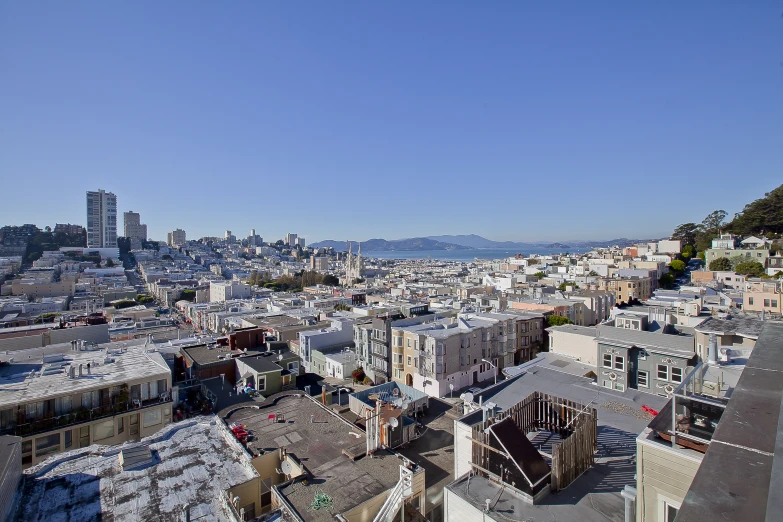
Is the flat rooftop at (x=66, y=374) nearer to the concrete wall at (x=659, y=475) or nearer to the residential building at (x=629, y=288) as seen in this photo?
the concrete wall at (x=659, y=475)

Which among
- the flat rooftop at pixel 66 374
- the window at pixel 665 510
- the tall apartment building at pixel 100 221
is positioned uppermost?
the tall apartment building at pixel 100 221

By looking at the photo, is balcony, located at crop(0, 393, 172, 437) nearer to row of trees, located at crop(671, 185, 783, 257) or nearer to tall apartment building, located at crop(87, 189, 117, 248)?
row of trees, located at crop(671, 185, 783, 257)

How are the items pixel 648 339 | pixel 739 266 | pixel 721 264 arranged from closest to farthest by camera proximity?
pixel 648 339 < pixel 739 266 < pixel 721 264

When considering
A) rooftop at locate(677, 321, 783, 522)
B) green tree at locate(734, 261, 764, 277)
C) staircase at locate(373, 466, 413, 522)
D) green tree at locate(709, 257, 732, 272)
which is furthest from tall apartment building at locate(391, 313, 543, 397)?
green tree at locate(709, 257, 732, 272)

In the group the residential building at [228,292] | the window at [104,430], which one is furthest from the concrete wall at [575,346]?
the residential building at [228,292]

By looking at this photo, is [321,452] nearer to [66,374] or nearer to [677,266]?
[66,374]

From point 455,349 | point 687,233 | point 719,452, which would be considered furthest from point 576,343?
point 687,233
